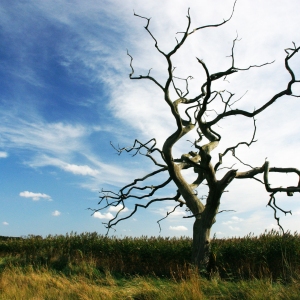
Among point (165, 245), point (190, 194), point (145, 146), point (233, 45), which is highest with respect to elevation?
point (233, 45)

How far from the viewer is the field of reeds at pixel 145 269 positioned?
763 centimetres

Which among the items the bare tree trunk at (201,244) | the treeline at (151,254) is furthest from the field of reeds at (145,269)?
the bare tree trunk at (201,244)

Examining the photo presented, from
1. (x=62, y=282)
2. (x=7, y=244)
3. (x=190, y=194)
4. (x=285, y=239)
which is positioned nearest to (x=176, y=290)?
(x=62, y=282)

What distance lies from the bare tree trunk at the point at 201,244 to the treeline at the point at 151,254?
39 centimetres

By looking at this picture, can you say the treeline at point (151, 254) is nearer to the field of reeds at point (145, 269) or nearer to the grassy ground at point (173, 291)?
the field of reeds at point (145, 269)

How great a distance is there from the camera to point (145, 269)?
50.0 ft

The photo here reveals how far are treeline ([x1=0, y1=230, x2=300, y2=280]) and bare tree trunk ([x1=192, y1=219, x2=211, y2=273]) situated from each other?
1.27 feet

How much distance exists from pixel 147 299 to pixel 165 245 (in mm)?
8448

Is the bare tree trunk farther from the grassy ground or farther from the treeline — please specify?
the grassy ground

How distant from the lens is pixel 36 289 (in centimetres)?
917

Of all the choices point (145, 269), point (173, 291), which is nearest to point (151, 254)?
point (145, 269)

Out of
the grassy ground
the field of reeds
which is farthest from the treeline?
the grassy ground

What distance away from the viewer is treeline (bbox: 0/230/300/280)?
43.7 ft

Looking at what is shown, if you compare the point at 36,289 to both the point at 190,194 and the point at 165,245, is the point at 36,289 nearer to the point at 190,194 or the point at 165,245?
the point at 190,194
